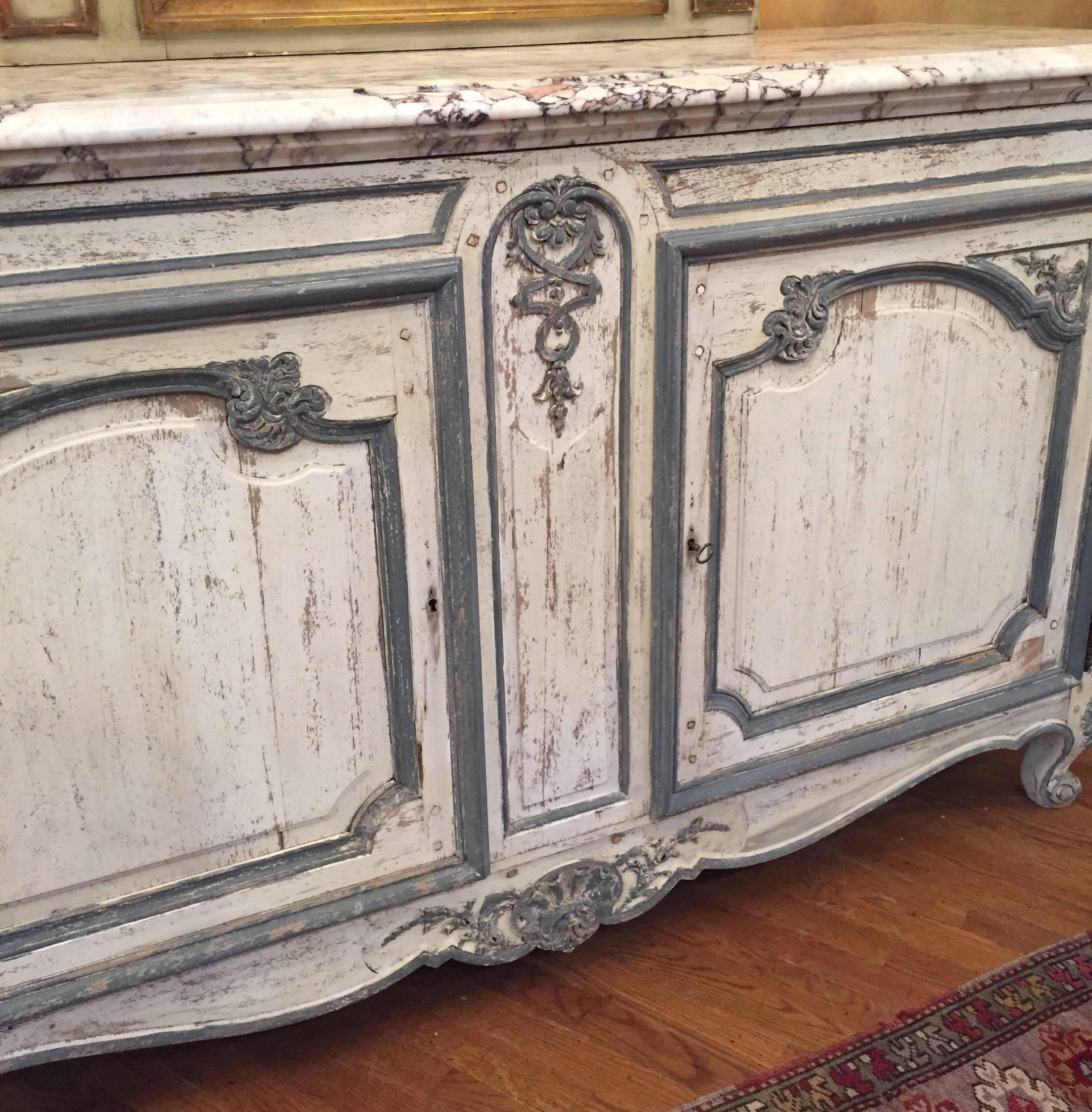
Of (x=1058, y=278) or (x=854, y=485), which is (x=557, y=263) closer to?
(x=854, y=485)

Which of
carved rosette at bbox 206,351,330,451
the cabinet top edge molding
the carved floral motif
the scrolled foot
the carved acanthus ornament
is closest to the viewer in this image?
the cabinet top edge molding

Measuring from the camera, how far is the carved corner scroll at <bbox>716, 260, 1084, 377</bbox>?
1.09 metres

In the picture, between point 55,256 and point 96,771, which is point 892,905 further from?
point 55,256

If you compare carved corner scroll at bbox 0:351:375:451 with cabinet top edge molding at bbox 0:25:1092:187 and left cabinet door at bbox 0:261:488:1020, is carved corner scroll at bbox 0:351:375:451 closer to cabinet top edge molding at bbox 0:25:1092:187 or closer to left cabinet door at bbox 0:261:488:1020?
left cabinet door at bbox 0:261:488:1020

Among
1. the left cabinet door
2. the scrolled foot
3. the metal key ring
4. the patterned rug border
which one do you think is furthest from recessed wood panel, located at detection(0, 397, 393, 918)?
the scrolled foot

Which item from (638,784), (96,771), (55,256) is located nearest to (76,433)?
(55,256)

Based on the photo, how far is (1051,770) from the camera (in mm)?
1529

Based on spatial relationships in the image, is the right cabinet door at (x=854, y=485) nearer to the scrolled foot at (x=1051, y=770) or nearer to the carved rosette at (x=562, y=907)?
the carved rosette at (x=562, y=907)

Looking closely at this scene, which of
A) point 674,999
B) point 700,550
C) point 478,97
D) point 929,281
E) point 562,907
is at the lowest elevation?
point 674,999

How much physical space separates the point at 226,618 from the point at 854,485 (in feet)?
1.97

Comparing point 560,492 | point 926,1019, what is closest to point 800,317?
point 560,492

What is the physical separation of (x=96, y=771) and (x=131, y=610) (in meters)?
0.14

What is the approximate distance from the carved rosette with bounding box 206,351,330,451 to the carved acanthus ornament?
0.70 m

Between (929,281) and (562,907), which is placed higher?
(929,281)
